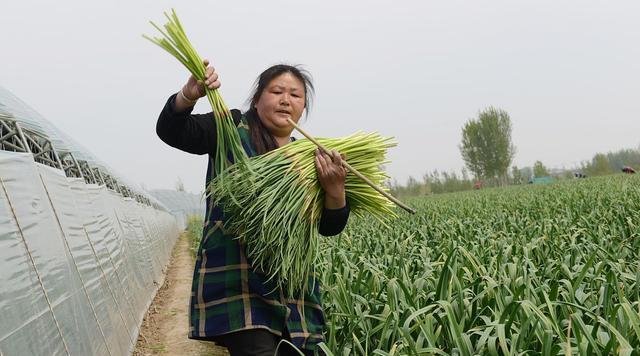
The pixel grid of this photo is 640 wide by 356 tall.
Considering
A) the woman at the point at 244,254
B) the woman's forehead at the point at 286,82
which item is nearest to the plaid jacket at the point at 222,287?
the woman at the point at 244,254

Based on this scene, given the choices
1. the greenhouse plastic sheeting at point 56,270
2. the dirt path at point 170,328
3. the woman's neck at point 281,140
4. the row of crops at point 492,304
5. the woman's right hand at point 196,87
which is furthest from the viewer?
the dirt path at point 170,328

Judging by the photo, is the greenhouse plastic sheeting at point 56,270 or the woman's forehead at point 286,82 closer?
the woman's forehead at point 286,82

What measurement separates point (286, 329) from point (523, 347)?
2.84 ft

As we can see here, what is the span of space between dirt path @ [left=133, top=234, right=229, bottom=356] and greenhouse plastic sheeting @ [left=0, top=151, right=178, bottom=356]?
0.83ft

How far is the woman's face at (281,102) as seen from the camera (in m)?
1.88

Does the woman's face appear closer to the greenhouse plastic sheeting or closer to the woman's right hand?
the woman's right hand

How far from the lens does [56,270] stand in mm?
2893

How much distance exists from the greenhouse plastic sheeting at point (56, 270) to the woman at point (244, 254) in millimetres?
880

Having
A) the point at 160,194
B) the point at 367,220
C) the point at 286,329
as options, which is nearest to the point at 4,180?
the point at 286,329

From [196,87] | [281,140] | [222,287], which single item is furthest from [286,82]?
[222,287]

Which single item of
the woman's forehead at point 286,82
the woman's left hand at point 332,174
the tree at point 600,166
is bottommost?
the tree at point 600,166

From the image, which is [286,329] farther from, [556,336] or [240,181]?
[556,336]

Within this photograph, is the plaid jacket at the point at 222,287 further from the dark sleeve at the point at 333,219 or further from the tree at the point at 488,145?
the tree at the point at 488,145

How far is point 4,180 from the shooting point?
8.16 ft
